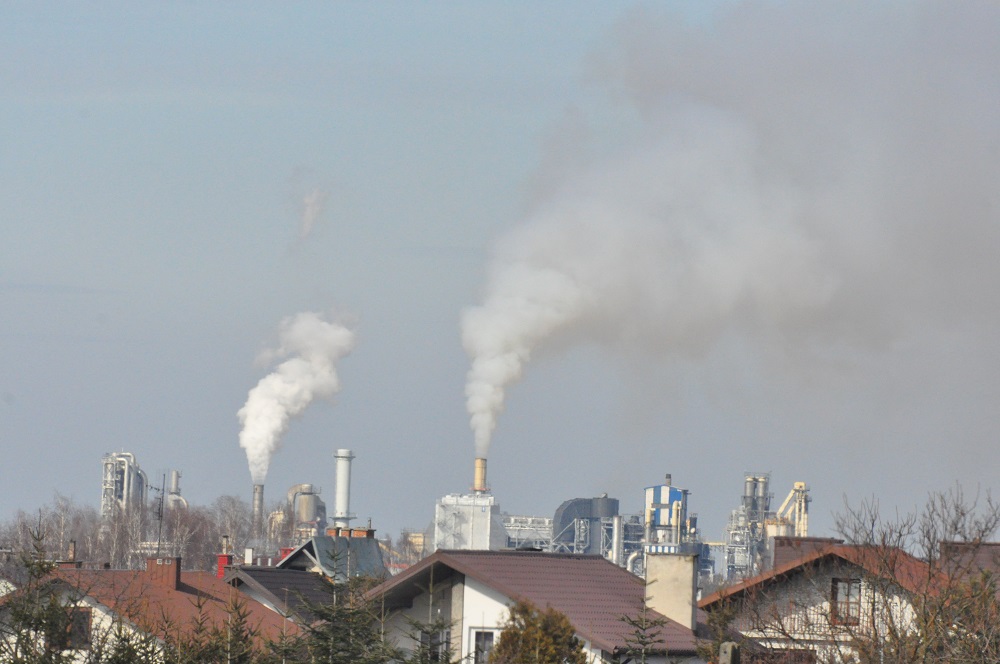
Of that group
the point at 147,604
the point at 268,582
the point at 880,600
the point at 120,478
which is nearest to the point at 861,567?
the point at 880,600

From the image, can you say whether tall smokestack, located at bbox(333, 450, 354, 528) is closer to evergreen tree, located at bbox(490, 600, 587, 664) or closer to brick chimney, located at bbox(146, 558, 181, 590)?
brick chimney, located at bbox(146, 558, 181, 590)

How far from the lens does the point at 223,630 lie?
624 inches

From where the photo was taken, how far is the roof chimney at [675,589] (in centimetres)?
2633

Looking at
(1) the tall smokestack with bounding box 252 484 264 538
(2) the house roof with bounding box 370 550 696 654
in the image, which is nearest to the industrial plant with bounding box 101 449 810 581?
Result: (1) the tall smokestack with bounding box 252 484 264 538

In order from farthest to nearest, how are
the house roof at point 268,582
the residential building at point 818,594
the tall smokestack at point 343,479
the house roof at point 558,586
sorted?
the tall smokestack at point 343,479, the house roof at point 268,582, the residential building at point 818,594, the house roof at point 558,586

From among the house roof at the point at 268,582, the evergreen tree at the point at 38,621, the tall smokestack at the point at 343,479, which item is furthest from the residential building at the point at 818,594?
the tall smokestack at the point at 343,479

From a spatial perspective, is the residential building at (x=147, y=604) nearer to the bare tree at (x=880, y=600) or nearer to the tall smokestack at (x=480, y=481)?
the bare tree at (x=880, y=600)

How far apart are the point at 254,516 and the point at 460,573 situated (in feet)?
298

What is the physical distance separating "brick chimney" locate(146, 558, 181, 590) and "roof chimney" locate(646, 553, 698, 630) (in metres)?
12.2

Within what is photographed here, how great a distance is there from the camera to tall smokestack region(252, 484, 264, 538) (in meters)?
111

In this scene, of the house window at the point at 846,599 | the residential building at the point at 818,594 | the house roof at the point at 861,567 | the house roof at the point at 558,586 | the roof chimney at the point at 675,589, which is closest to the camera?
the house roof at the point at 861,567

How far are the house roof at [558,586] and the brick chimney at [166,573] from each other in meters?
9.86

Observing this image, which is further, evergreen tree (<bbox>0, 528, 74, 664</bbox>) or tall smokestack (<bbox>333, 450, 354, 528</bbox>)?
tall smokestack (<bbox>333, 450, 354, 528</bbox>)

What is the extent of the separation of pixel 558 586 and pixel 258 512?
91077 mm
